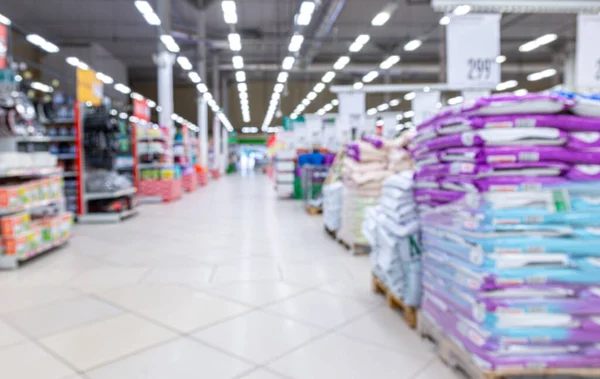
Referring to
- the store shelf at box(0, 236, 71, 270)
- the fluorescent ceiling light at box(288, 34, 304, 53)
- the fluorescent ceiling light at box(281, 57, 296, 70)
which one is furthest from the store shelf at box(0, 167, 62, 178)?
the fluorescent ceiling light at box(281, 57, 296, 70)

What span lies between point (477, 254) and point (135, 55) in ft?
74.8

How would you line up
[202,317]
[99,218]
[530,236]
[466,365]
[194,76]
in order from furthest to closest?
[194,76] → [99,218] → [202,317] → [466,365] → [530,236]

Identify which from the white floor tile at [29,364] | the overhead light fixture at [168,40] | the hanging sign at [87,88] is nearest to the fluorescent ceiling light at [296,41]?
the overhead light fixture at [168,40]

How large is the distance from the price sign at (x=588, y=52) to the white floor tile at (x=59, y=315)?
427 cm

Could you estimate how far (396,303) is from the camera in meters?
3.29

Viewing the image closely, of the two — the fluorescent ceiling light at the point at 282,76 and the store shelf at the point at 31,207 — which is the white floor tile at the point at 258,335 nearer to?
the store shelf at the point at 31,207

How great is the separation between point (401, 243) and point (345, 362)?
89 centimetres

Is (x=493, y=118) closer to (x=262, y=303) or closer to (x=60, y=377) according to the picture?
(x=262, y=303)

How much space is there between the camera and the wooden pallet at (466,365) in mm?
1944

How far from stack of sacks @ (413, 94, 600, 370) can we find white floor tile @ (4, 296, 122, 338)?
8.17 ft

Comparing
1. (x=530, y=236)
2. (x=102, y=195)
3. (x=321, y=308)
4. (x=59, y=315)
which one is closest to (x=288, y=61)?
(x=102, y=195)

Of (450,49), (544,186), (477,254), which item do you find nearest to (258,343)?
(477,254)

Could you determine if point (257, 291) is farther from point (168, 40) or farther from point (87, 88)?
point (168, 40)

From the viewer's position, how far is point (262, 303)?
11.3 ft
